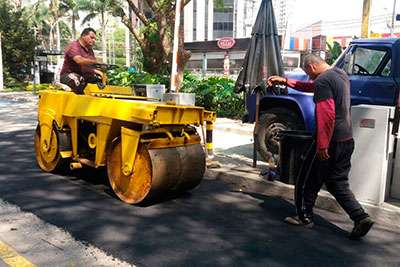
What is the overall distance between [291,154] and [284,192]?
726 millimetres

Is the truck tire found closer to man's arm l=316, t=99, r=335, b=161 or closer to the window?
the window

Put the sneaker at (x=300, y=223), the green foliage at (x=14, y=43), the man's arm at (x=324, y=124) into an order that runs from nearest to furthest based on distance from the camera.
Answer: the man's arm at (x=324, y=124), the sneaker at (x=300, y=223), the green foliage at (x=14, y=43)

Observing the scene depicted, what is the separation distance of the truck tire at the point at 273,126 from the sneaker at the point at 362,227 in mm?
2931

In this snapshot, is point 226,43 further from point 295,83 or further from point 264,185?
point 295,83

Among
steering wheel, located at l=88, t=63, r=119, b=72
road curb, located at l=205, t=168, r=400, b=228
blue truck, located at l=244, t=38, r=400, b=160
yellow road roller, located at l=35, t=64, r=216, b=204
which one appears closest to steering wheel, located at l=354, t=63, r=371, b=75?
blue truck, located at l=244, t=38, r=400, b=160

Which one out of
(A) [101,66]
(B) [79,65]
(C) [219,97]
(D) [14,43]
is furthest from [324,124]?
(D) [14,43]

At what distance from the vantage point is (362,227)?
3.70 meters

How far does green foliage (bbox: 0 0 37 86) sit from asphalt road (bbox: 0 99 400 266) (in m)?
26.3

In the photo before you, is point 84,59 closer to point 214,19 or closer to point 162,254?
point 162,254

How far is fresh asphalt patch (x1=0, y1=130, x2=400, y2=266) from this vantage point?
3.35 metres

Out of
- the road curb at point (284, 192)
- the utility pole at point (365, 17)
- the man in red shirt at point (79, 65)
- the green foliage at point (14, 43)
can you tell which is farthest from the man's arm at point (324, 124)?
the green foliage at point (14, 43)

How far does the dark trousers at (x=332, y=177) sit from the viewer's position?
149 inches

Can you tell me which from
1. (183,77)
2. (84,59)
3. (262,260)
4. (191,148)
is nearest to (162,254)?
(262,260)

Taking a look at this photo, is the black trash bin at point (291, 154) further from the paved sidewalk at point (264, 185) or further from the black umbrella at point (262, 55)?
the black umbrella at point (262, 55)
